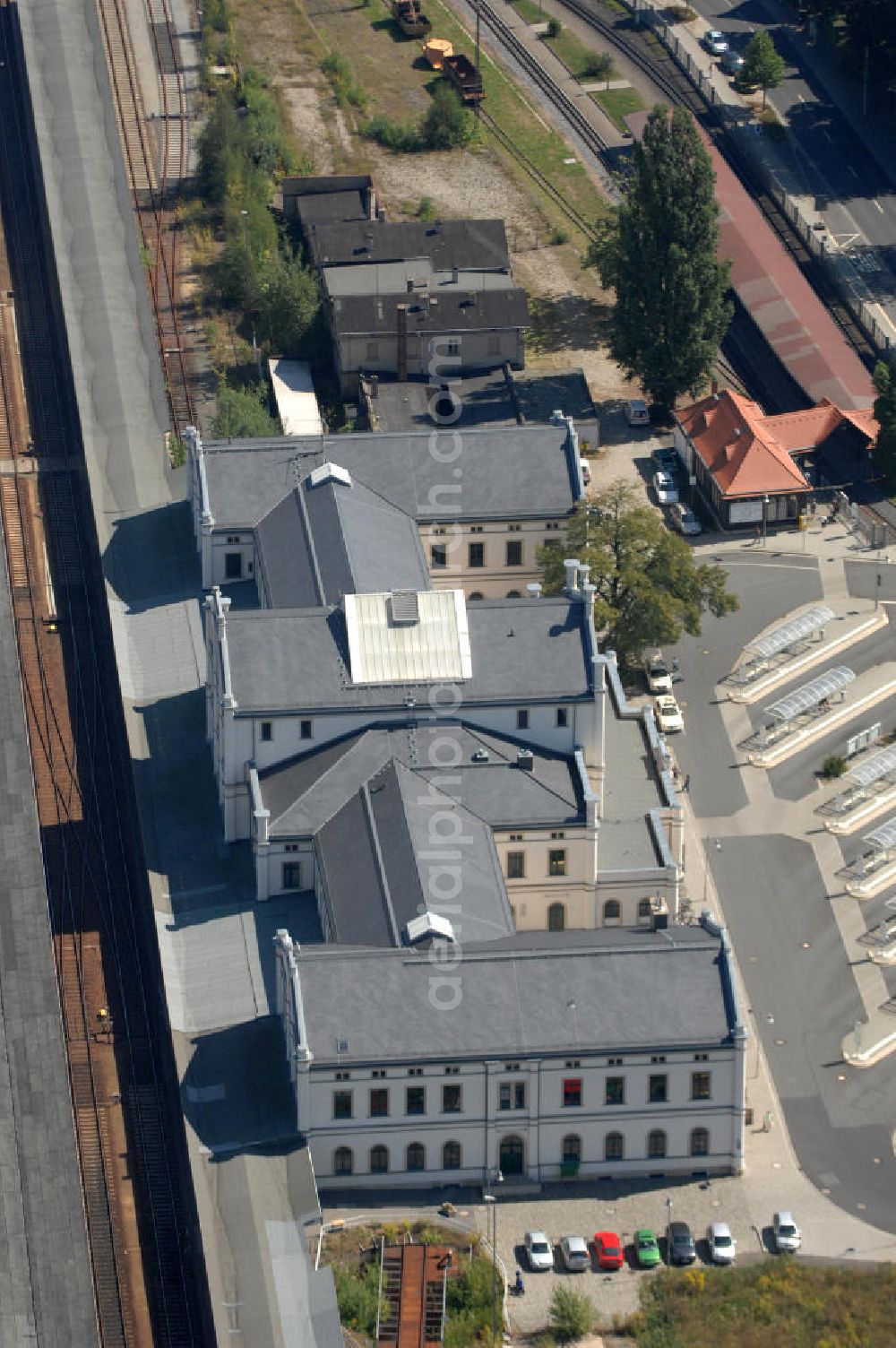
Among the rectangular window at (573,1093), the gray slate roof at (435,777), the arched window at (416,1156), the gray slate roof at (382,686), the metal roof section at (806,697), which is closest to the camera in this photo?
the rectangular window at (573,1093)

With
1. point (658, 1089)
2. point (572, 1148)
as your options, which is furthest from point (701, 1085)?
point (572, 1148)

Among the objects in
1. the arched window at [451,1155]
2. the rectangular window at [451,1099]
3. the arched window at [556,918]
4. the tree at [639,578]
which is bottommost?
the arched window at [451,1155]

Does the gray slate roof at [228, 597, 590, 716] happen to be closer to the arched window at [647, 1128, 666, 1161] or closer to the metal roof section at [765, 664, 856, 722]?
the metal roof section at [765, 664, 856, 722]

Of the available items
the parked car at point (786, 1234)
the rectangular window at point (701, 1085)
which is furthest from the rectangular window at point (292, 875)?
the parked car at point (786, 1234)

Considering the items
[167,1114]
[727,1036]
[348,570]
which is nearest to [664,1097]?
[727,1036]

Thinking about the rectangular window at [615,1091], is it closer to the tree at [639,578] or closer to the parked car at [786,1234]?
the parked car at [786,1234]

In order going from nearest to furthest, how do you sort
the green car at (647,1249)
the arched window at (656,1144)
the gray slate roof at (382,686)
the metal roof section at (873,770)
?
the green car at (647,1249), the arched window at (656,1144), the gray slate roof at (382,686), the metal roof section at (873,770)

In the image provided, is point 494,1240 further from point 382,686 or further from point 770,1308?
point 382,686

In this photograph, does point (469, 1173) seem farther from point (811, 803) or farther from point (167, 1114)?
point (811, 803)
